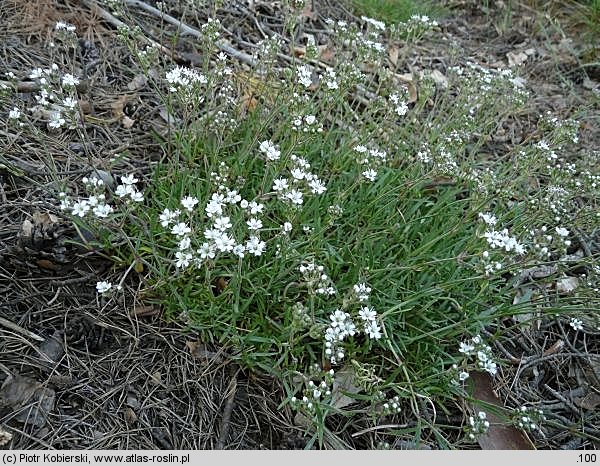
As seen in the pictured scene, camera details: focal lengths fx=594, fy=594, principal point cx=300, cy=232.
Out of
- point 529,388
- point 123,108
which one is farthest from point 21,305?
point 529,388

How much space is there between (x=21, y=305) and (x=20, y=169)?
2.55 feet

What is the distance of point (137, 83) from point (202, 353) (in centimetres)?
204

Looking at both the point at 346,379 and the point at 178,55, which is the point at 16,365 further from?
the point at 178,55

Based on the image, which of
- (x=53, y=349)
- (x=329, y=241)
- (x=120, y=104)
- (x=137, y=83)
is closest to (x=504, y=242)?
(x=329, y=241)

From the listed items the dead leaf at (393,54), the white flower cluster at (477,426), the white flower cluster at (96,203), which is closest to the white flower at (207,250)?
the white flower cluster at (96,203)

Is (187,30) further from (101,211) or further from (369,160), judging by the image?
(101,211)

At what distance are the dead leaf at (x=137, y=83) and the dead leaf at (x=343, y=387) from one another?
2.33 m

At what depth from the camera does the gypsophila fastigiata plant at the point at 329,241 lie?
2672 millimetres

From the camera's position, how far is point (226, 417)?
2.71 m

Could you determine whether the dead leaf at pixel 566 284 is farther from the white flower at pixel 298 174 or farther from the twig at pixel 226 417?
the twig at pixel 226 417

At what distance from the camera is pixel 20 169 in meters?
3.14

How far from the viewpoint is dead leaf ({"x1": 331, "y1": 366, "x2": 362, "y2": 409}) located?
283 cm

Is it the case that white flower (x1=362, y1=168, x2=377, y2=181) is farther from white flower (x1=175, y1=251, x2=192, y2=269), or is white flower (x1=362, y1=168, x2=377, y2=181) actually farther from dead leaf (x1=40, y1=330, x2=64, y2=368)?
dead leaf (x1=40, y1=330, x2=64, y2=368)

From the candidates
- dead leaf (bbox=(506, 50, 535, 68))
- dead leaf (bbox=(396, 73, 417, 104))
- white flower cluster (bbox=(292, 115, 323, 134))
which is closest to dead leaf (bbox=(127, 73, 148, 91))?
white flower cluster (bbox=(292, 115, 323, 134))
